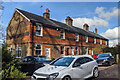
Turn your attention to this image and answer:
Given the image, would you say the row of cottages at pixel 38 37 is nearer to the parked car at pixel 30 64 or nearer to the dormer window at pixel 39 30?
the dormer window at pixel 39 30

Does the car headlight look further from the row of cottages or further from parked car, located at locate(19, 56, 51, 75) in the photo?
the row of cottages

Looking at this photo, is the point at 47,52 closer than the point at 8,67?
No

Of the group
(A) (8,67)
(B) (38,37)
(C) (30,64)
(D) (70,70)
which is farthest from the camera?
(B) (38,37)

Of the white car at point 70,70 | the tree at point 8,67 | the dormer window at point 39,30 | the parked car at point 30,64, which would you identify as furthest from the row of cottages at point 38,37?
the white car at point 70,70

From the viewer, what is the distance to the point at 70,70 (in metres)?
5.71

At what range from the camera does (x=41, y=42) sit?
58.7 ft

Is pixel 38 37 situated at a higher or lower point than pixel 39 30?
lower

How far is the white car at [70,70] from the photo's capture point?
5330 millimetres

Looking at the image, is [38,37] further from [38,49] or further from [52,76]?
[52,76]

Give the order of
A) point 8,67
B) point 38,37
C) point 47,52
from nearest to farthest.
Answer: point 8,67, point 38,37, point 47,52

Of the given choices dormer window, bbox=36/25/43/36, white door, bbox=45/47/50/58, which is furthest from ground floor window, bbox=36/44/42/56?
dormer window, bbox=36/25/43/36

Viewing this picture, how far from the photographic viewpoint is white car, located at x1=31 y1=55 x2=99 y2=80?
17.5 ft

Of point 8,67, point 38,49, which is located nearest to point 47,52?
point 38,49

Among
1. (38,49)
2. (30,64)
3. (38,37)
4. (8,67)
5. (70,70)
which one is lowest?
(30,64)
